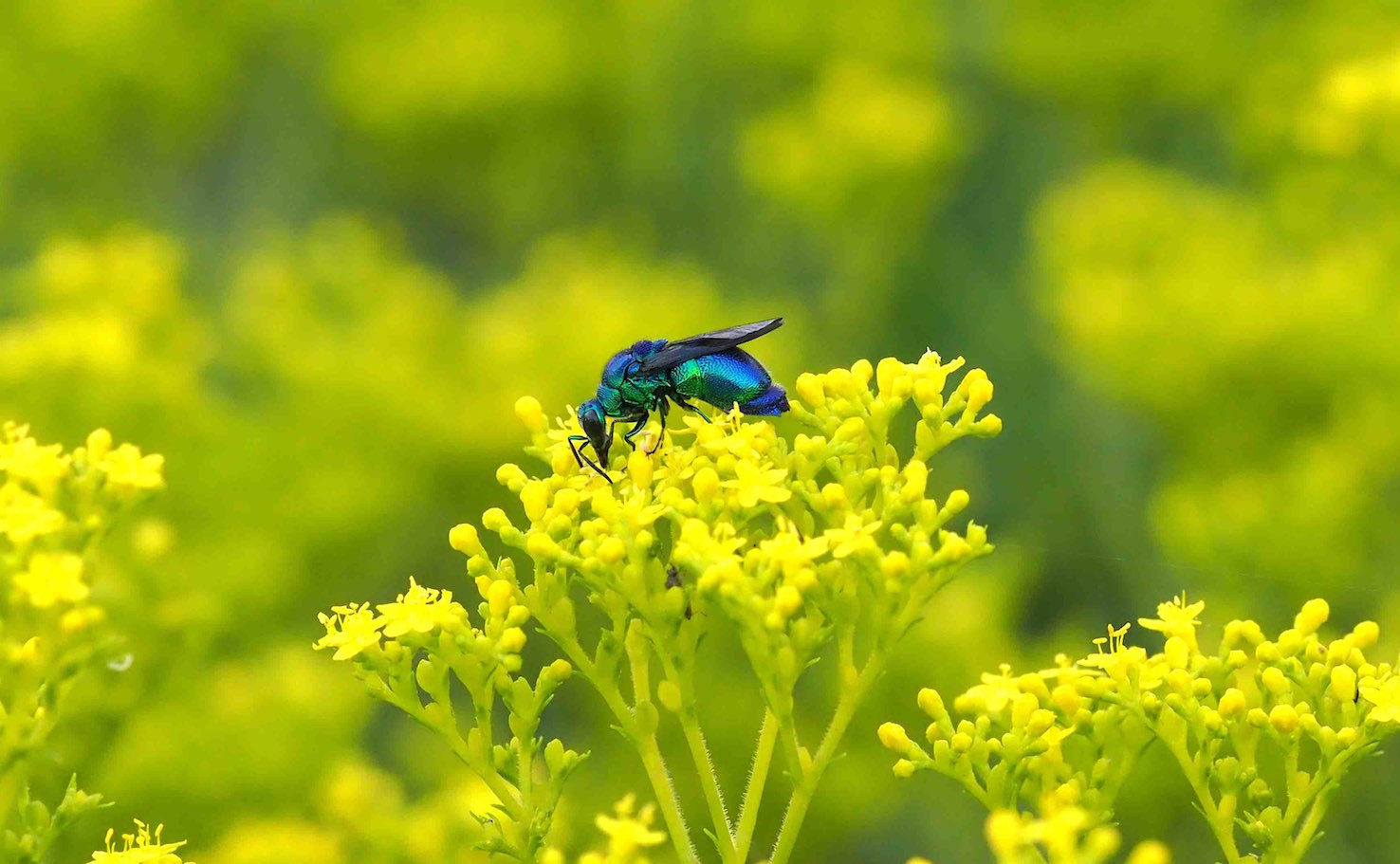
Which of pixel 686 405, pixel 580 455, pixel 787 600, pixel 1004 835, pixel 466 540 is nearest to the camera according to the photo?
pixel 1004 835

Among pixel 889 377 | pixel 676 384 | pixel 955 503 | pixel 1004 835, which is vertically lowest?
pixel 1004 835

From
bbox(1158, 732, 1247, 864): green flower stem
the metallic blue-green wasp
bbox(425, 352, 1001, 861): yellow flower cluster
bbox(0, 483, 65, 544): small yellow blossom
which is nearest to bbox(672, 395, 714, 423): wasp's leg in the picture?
the metallic blue-green wasp

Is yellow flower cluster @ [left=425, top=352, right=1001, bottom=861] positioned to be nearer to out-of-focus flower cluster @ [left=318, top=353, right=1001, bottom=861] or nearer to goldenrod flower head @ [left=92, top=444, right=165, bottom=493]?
out-of-focus flower cluster @ [left=318, top=353, right=1001, bottom=861]

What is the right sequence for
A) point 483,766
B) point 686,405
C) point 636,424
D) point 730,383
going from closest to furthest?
point 483,766, point 730,383, point 686,405, point 636,424

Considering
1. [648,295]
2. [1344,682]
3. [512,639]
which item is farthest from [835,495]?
[648,295]

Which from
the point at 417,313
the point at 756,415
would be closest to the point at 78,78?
the point at 417,313

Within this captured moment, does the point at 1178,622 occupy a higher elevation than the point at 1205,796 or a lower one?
higher

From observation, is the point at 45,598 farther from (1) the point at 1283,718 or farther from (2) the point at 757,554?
(1) the point at 1283,718

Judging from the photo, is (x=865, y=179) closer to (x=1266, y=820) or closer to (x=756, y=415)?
(x=756, y=415)
